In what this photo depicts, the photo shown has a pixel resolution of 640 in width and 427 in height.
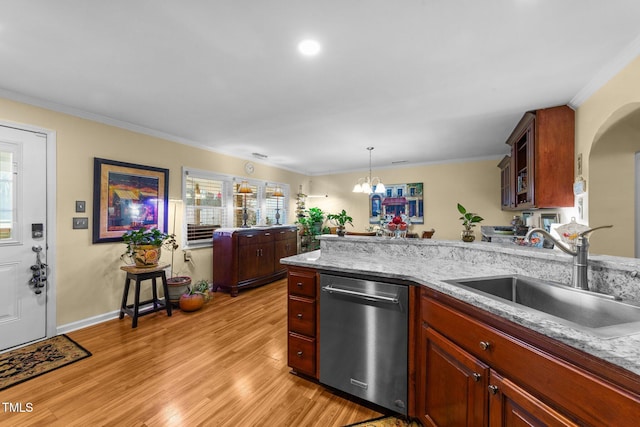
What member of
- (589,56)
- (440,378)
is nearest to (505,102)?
(589,56)

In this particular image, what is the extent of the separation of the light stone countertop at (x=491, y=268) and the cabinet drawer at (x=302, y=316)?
0.30 metres

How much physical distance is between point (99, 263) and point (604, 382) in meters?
4.15

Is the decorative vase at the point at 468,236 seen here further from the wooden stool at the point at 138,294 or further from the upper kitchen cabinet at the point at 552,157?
the wooden stool at the point at 138,294

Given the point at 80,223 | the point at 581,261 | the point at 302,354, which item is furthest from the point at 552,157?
the point at 80,223

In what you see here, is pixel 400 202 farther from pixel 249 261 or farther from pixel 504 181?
pixel 249 261

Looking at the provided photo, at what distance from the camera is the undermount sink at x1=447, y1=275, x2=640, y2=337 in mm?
1076

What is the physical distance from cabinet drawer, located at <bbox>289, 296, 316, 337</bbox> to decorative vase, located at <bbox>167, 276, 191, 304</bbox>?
221cm

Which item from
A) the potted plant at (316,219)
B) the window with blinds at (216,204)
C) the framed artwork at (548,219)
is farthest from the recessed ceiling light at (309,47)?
the potted plant at (316,219)

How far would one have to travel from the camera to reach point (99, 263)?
3.09 m

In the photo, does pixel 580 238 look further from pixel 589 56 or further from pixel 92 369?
pixel 92 369

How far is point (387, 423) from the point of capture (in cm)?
163

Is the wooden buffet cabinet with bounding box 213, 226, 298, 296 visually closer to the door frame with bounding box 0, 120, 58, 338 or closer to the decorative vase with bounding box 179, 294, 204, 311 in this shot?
the decorative vase with bounding box 179, 294, 204, 311

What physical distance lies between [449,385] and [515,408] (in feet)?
1.27

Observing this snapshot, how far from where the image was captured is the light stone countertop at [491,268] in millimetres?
771
